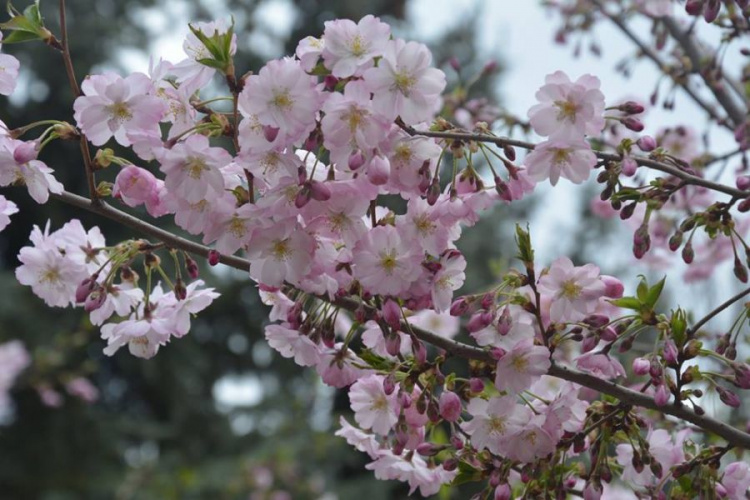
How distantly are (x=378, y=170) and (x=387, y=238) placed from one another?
0.37 feet

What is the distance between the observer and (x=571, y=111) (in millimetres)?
1164

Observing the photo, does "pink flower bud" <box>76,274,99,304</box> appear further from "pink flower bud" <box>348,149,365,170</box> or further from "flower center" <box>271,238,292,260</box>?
"pink flower bud" <box>348,149,365,170</box>

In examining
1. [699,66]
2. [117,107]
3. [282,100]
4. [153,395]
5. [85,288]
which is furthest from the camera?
[153,395]

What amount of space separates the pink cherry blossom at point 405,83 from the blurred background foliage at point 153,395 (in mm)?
5278

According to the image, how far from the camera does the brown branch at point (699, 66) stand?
7.11ft

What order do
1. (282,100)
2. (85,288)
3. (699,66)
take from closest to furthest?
(282,100), (85,288), (699,66)

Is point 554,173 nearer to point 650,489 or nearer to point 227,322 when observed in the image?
point 650,489

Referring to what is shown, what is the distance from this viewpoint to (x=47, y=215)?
8.45m

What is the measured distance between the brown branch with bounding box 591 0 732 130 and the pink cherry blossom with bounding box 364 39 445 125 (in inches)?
50.9

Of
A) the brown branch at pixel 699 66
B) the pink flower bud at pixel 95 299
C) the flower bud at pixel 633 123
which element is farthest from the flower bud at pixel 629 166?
the brown branch at pixel 699 66

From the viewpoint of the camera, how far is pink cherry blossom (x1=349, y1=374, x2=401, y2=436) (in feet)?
4.30

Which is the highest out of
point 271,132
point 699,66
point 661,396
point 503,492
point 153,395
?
point 699,66

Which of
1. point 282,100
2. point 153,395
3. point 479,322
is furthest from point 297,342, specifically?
point 153,395

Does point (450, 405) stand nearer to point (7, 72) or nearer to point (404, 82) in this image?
point (404, 82)
